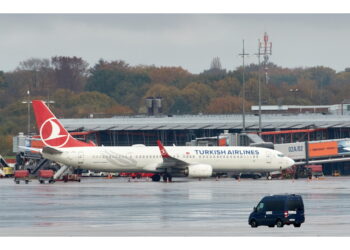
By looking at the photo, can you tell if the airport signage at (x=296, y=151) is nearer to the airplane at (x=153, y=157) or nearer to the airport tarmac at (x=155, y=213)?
the airplane at (x=153, y=157)

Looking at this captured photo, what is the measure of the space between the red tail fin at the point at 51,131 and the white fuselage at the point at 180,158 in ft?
4.28

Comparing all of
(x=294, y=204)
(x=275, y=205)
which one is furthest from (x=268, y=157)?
(x=275, y=205)

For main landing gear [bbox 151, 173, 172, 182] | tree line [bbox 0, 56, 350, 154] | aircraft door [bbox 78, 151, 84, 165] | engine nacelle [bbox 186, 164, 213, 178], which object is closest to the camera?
engine nacelle [bbox 186, 164, 213, 178]

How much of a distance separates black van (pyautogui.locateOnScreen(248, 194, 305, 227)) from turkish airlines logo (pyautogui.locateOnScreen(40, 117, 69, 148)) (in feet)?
184

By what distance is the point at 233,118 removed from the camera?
136875 mm

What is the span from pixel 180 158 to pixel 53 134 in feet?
43.5

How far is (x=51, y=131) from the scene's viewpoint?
92812 millimetres

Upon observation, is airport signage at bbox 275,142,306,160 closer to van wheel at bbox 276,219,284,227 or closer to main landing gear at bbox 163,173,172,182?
main landing gear at bbox 163,173,172,182

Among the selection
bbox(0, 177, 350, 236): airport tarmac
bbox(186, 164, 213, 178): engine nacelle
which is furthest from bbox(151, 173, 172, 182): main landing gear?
bbox(0, 177, 350, 236): airport tarmac

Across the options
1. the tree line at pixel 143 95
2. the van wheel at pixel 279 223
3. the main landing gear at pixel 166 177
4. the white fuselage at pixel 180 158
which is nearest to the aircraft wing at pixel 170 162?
the main landing gear at pixel 166 177

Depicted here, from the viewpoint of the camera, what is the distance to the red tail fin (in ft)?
304

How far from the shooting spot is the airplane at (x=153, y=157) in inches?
3597

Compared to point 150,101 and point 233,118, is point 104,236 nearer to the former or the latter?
point 233,118

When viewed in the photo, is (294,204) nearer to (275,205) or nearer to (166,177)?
(275,205)
